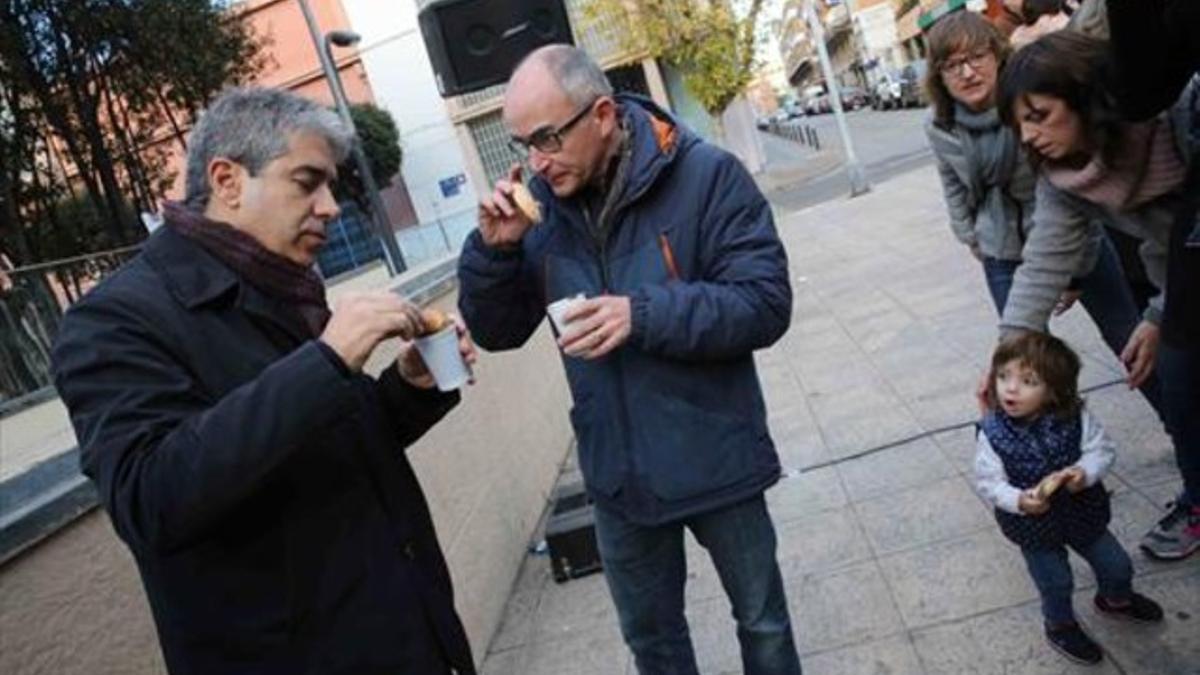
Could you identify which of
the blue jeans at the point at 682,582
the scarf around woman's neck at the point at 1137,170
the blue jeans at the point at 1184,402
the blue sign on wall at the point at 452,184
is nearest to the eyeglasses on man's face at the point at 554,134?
the blue jeans at the point at 682,582

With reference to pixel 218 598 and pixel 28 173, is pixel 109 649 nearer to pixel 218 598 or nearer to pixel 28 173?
pixel 218 598

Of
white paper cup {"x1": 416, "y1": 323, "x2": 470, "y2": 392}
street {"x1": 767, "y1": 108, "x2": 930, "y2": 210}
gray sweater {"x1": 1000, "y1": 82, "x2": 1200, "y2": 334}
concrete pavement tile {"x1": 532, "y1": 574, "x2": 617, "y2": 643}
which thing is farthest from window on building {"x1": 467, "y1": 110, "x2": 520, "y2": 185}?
white paper cup {"x1": 416, "y1": 323, "x2": 470, "y2": 392}

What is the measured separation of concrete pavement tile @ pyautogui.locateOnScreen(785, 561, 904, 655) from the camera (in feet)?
10.8

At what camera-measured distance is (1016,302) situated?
2.77 m

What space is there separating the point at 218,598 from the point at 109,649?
0.67 meters

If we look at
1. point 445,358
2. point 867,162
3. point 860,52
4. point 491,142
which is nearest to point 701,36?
point 867,162

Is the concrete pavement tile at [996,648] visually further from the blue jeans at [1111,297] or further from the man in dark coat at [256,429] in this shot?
the man in dark coat at [256,429]

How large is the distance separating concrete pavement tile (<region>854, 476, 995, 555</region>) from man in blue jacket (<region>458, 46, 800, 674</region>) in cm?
153

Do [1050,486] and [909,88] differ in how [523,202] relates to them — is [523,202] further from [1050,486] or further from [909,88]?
[909,88]

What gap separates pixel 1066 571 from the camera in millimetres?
2723

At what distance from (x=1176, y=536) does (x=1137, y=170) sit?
4.63 feet

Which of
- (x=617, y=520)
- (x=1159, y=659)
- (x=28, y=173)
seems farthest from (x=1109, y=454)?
(x=28, y=173)

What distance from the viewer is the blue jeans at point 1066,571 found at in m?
2.71

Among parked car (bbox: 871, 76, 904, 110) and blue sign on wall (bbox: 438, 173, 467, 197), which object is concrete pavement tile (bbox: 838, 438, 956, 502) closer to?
blue sign on wall (bbox: 438, 173, 467, 197)
